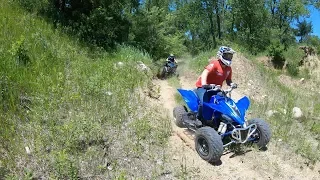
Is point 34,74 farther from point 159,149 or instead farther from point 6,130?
point 159,149

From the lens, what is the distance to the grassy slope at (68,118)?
5.15m

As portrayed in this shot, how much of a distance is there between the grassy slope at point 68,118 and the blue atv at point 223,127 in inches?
32.0

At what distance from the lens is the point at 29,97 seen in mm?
6430

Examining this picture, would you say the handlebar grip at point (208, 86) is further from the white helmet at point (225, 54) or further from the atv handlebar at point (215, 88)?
the white helmet at point (225, 54)

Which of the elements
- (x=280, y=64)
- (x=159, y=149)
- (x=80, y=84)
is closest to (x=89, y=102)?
(x=80, y=84)

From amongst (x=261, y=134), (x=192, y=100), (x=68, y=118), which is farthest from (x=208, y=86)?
(x=68, y=118)

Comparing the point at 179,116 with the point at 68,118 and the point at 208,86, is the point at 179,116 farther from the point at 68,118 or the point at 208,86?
the point at 68,118

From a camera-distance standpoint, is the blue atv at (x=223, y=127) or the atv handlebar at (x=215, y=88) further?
the atv handlebar at (x=215, y=88)

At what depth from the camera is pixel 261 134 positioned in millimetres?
6871

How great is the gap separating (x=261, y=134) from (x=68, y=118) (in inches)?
154

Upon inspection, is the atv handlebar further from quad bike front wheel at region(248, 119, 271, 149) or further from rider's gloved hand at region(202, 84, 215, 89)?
quad bike front wheel at region(248, 119, 271, 149)

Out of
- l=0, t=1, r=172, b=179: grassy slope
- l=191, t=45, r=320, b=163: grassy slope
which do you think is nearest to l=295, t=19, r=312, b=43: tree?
l=191, t=45, r=320, b=163: grassy slope

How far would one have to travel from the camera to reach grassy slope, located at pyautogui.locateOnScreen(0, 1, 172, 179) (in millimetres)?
5152

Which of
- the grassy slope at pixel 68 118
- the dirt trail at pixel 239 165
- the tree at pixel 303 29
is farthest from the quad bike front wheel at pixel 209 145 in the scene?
the tree at pixel 303 29
